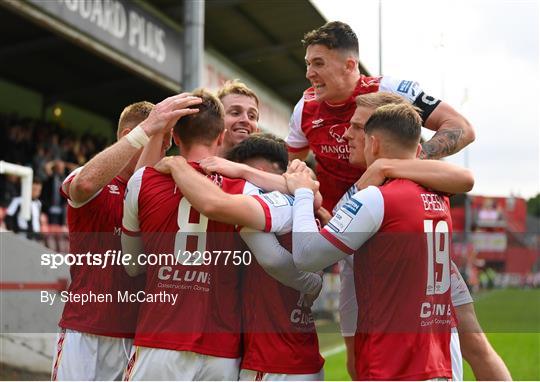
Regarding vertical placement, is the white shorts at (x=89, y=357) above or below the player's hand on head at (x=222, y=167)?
below

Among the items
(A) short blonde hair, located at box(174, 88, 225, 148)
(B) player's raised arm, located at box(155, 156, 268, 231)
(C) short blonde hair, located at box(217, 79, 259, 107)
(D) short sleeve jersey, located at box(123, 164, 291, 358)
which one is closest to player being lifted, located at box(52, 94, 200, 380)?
(A) short blonde hair, located at box(174, 88, 225, 148)

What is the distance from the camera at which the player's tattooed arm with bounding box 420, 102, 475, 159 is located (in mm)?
4883

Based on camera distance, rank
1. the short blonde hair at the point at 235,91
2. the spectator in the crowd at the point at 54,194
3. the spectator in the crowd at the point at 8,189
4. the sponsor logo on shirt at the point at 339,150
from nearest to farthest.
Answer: the sponsor logo on shirt at the point at 339,150, the short blonde hair at the point at 235,91, the spectator in the crowd at the point at 8,189, the spectator in the crowd at the point at 54,194

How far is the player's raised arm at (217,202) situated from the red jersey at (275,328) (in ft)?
0.79

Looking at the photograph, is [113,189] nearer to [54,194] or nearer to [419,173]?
[419,173]

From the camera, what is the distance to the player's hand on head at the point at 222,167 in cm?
400

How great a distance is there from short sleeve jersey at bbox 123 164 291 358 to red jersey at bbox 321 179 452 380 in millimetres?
403

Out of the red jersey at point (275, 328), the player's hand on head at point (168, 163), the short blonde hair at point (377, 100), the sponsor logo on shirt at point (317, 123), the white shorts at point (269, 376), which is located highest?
the sponsor logo on shirt at point (317, 123)

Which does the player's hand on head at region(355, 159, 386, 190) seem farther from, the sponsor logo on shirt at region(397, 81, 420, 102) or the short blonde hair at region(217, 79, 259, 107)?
the short blonde hair at region(217, 79, 259, 107)

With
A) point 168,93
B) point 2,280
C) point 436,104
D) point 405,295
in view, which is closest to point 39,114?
point 168,93

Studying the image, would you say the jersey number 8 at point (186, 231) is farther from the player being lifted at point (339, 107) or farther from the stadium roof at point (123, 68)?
the stadium roof at point (123, 68)

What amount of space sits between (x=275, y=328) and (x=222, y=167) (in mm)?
797

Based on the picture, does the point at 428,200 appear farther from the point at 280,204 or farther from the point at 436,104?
the point at 436,104

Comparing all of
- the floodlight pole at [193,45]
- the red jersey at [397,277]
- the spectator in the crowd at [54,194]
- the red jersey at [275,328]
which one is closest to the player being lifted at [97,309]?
the red jersey at [275,328]
